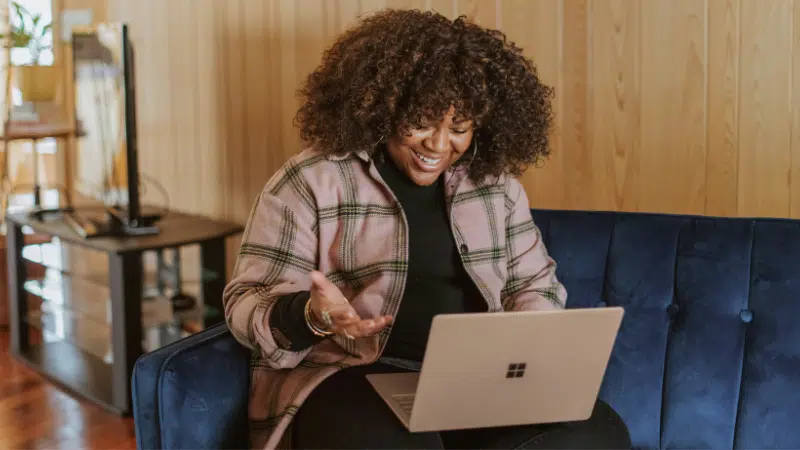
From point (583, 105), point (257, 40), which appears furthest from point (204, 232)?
point (583, 105)

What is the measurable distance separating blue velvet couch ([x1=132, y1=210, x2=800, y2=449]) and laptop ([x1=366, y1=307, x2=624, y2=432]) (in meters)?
0.31

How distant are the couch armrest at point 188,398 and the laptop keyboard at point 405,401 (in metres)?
0.29

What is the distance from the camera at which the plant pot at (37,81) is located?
3.92 meters

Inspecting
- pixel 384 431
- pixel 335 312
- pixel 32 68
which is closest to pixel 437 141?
pixel 335 312

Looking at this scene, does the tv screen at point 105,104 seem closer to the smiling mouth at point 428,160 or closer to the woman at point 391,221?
the woman at point 391,221

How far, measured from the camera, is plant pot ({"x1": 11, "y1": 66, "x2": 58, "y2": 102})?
3.92 metres

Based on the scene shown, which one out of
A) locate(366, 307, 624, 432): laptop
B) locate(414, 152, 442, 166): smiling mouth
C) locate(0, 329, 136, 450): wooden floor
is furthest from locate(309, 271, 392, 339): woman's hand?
locate(0, 329, 136, 450): wooden floor

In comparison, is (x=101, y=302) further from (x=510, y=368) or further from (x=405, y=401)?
(x=510, y=368)

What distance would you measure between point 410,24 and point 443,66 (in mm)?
115

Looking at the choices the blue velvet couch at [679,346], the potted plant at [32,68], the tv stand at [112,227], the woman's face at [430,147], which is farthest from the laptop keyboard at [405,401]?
the potted plant at [32,68]

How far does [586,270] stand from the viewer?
6.06ft

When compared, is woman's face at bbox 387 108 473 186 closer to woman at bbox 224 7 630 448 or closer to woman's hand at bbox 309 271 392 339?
woman at bbox 224 7 630 448

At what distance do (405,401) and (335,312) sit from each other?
21cm

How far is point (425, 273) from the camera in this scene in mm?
1710
